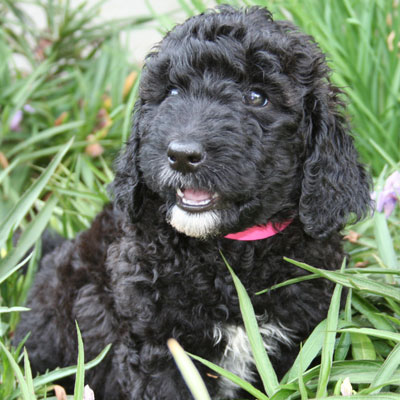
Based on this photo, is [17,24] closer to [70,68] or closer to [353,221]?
[70,68]

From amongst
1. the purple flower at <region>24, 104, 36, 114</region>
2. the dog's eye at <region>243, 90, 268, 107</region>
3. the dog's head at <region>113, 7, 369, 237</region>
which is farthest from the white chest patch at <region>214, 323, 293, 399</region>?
the purple flower at <region>24, 104, 36, 114</region>

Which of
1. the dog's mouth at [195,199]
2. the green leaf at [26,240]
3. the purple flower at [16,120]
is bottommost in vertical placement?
the green leaf at [26,240]

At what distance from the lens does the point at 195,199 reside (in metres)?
2.34

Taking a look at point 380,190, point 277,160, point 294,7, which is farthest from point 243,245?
point 294,7

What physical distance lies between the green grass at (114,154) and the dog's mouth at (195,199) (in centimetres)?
30

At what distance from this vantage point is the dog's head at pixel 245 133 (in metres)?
2.23

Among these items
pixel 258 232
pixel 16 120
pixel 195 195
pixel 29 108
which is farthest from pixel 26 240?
pixel 29 108

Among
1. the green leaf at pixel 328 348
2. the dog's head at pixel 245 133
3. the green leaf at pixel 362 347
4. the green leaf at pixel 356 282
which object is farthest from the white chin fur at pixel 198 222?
the green leaf at pixel 362 347

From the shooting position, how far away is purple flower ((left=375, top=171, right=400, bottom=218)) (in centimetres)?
277

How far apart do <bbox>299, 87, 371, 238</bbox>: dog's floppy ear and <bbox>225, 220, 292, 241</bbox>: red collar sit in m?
0.12

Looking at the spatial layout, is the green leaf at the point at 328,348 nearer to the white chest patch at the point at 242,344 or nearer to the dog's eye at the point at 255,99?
the white chest patch at the point at 242,344

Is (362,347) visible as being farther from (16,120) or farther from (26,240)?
(16,120)

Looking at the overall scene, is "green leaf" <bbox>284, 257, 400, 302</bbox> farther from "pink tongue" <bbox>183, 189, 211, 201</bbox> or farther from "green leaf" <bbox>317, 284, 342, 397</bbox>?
"pink tongue" <bbox>183, 189, 211, 201</bbox>

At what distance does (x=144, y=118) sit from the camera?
8.56ft
